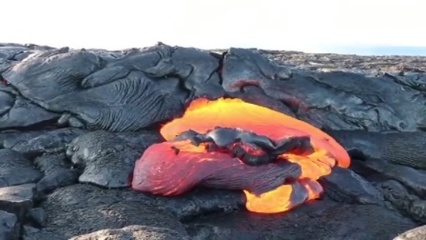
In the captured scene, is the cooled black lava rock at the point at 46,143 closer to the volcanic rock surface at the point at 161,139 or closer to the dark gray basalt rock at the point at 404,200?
the volcanic rock surface at the point at 161,139

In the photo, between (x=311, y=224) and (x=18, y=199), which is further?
(x=311, y=224)

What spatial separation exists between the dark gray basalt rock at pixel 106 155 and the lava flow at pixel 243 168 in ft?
0.62

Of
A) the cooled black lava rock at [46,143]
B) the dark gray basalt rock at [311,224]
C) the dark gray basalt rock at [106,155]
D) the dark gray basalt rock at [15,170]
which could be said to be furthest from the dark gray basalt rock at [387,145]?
the dark gray basalt rock at [15,170]

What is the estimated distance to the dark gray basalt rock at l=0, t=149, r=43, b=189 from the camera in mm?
8773

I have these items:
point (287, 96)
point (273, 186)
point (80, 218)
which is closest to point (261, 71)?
point (287, 96)

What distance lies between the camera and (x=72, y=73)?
33.7ft

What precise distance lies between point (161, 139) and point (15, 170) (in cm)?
207

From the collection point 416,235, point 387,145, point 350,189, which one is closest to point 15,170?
point 350,189

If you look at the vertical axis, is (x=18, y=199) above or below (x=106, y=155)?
below

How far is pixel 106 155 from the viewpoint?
9016 millimetres

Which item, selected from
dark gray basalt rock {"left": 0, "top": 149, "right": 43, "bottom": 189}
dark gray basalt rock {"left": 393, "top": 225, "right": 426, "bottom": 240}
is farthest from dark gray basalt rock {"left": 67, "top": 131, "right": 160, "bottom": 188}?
dark gray basalt rock {"left": 393, "top": 225, "right": 426, "bottom": 240}

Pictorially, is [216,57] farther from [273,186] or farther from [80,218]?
[80,218]

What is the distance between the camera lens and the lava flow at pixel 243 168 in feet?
28.4

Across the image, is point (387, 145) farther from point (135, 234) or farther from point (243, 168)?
point (135, 234)
